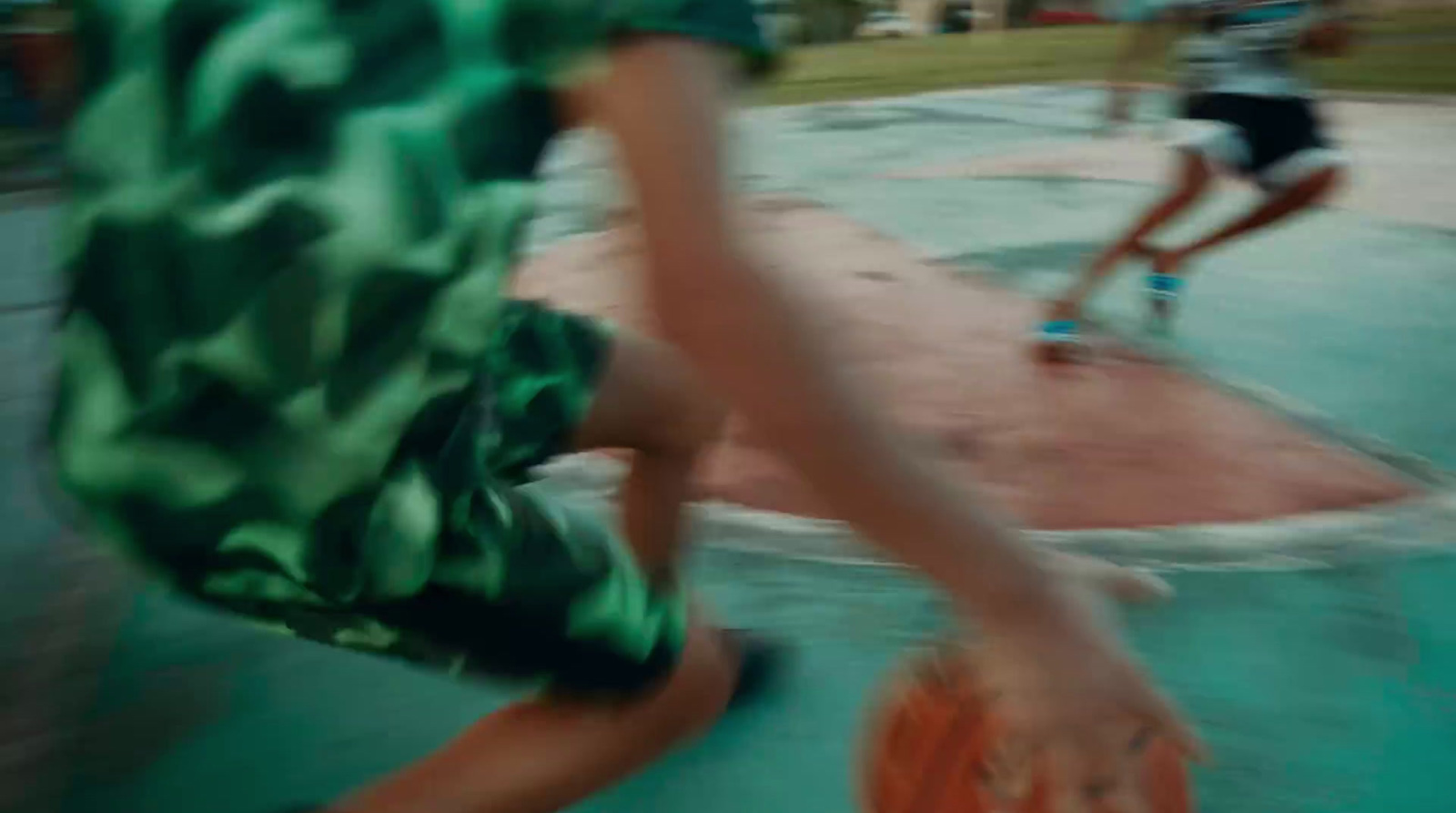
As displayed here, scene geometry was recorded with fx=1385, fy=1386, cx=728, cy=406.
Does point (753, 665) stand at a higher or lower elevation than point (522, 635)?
lower

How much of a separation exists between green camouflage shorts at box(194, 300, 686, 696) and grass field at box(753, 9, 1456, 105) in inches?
369

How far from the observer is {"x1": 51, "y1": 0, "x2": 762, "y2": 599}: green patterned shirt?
90 cm

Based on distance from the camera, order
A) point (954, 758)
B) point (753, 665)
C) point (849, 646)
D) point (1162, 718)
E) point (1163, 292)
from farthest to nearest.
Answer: point (1163, 292) → point (849, 646) → point (753, 665) → point (954, 758) → point (1162, 718)

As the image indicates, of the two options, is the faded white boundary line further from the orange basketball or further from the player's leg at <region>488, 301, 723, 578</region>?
the orange basketball

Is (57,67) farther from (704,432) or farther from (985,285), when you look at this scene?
(985,285)

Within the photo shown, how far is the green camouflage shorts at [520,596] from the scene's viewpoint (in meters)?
1.09

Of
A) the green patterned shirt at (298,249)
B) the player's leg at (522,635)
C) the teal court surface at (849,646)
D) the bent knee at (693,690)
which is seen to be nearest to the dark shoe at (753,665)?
the teal court surface at (849,646)

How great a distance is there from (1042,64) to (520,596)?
16168mm

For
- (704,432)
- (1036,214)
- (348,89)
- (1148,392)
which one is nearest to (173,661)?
(704,432)

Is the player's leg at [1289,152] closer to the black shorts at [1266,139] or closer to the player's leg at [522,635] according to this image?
the black shorts at [1266,139]

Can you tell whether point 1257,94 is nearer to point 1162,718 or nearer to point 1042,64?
point 1162,718

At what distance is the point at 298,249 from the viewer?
36.3 inches

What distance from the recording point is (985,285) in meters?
4.50

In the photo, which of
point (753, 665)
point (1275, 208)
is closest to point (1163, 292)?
point (1275, 208)
